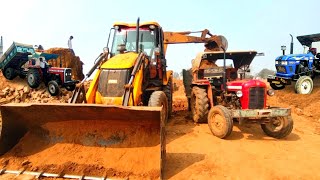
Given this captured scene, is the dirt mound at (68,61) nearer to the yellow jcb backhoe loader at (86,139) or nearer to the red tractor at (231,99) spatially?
the red tractor at (231,99)

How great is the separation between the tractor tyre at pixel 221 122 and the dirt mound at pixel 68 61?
13837 mm

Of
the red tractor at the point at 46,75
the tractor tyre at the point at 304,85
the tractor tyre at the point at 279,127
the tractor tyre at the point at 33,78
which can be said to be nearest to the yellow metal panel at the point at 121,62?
the tractor tyre at the point at 279,127

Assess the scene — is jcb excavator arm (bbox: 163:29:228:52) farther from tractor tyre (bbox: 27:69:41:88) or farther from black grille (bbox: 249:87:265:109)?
tractor tyre (bbox: 27:69:41:88)

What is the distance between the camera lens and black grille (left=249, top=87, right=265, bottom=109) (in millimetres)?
7270

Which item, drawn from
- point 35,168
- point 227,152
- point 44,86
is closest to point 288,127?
point 227,152

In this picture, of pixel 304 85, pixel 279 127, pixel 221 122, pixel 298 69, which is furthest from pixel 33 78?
pixel 298 69

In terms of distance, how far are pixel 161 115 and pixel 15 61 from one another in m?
12.4

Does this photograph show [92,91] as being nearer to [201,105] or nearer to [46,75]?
[201,105]

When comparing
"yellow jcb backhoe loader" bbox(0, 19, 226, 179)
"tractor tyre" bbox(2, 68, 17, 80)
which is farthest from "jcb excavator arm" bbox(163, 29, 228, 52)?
"tractor tyre" bbox(2, 68, 17, 80)

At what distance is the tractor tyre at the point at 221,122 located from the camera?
6.67m

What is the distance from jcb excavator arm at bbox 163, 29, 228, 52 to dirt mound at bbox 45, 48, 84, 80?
31.2 feet

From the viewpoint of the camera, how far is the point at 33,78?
13.6 meters

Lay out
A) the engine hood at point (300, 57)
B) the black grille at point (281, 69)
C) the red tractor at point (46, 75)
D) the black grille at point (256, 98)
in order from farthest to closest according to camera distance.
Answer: the black grille at point (281, 69)
the engine hood at point (300, 57)
the red tractor at point (46, 75)
the black grille at point (256, 98)

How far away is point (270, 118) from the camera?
718 centimetres
